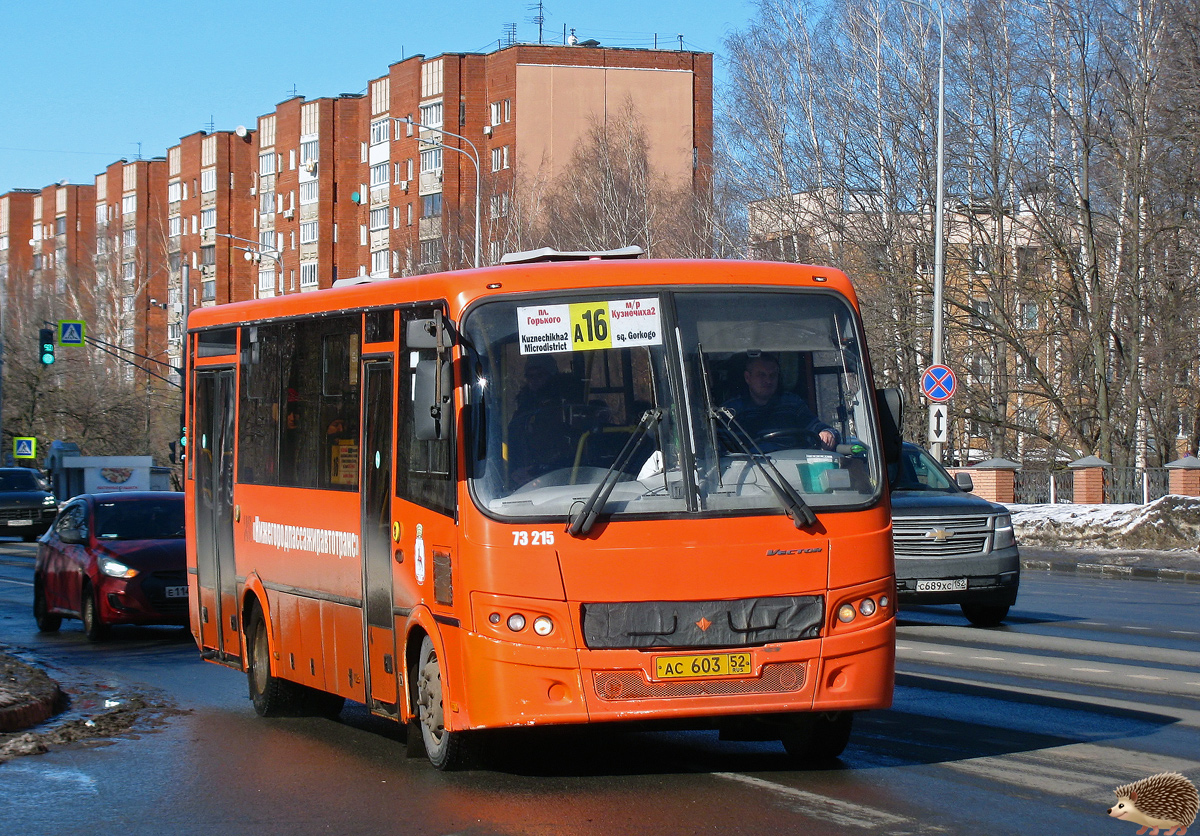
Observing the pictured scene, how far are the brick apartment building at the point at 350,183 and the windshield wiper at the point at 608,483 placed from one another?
4679 centimetres

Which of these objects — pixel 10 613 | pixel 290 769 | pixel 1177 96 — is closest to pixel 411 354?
pixel 290 769

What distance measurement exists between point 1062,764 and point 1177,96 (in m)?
31.4

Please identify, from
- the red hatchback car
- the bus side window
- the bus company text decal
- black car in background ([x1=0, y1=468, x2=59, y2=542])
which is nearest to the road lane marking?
the bus side window

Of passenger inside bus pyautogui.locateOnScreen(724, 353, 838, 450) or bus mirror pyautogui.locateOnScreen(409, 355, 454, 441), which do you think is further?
passenger inside bus pyautogui.locateOnScreen(724, 353, 838, 450)

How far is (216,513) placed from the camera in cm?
1189

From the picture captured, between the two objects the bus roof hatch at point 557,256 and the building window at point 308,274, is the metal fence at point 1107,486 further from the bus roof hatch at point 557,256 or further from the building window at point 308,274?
the building window at point 308,274

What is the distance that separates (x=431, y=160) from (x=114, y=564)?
2771 inches

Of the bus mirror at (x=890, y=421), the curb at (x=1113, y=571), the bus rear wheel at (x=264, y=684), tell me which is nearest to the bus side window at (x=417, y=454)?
the bus mirror at (x=890, y=421)

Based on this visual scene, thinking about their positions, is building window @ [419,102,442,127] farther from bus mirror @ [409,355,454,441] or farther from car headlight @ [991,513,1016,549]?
bus mirror @ [409,355,454,441]

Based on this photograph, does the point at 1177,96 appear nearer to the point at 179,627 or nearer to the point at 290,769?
the point at 179,627

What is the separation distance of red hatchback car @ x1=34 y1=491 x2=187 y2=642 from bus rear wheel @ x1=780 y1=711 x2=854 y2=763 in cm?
997

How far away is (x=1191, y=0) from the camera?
118 feet

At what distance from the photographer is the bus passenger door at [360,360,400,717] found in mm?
8734

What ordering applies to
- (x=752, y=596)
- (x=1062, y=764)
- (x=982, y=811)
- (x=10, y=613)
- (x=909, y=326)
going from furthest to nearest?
(x=909, y=326) < (x=10, y=613) < (x=1062, y=764) < (x=752, y=596) < (x=982, y=811)
